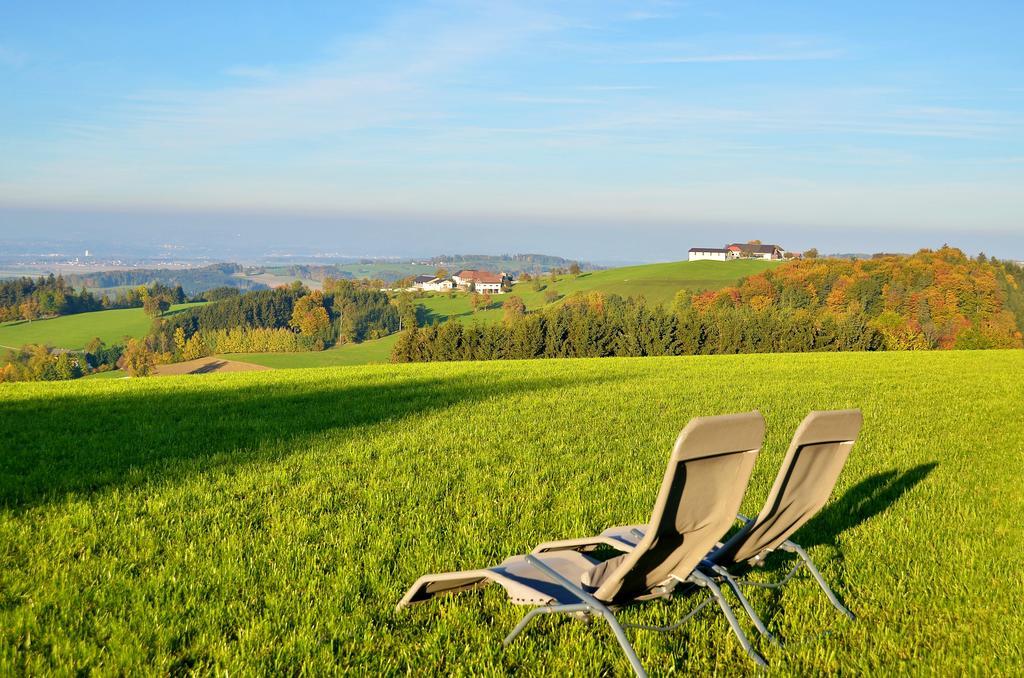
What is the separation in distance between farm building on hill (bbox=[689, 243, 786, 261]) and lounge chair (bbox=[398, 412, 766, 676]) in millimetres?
166077

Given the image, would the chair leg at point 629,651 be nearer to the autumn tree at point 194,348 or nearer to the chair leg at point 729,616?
the chair leg at point 729,616

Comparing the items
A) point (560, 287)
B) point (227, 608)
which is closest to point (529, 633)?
point (227, 608)

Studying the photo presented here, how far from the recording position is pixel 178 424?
11.3m

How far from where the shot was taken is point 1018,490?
319 inches

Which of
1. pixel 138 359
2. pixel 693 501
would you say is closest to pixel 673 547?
pixel 693 501

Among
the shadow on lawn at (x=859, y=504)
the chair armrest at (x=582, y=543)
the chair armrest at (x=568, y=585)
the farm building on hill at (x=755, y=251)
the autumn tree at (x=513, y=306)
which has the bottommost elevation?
the autumn tree at (x=513, y=306)

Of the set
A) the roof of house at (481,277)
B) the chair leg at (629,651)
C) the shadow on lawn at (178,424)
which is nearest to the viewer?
the chair leg at (629,651)

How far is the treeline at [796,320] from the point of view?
174 ft

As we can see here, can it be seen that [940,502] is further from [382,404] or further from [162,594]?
[382,404]

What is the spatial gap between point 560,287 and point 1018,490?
370 ft

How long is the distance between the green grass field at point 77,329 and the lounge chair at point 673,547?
109406 mm

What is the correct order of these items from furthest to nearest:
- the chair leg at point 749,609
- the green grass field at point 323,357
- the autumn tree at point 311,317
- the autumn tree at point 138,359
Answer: the autumn tree at point 311,317 < the autumn tree at point 138,359 < the green grass field at point 323,357 < the chair leg at point 749,609

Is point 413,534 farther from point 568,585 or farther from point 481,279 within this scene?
point 481,279

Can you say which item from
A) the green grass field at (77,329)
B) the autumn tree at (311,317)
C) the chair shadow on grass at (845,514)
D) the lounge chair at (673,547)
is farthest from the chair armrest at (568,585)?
the green grass field at (77,329)
